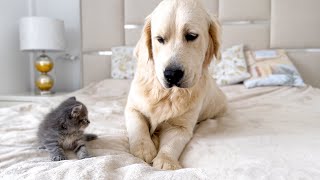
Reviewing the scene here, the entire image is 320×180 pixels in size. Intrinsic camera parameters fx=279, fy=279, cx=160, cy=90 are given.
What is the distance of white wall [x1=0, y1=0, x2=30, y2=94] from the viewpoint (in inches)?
121

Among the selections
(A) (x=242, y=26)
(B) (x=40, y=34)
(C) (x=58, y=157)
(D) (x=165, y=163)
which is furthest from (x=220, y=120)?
(B) (x=40, y=34)

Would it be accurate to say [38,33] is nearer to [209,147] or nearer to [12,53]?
[12,53]

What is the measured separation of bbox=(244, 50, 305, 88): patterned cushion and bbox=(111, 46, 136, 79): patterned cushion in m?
1.13

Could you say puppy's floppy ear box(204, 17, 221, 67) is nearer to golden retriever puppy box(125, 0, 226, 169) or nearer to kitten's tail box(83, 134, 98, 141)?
golden retriever puppy box(125, 0, 226, 169)

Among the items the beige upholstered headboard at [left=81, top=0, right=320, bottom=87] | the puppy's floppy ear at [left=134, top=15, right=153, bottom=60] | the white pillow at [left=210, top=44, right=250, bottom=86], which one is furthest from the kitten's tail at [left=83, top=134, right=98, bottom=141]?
the beige upholstered headboard at [left=81, top=0, right=320, bottom=87]

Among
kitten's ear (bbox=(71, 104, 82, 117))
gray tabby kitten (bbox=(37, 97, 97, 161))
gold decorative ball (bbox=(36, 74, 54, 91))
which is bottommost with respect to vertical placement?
gold decorative ball (bbox=(36, 74, 54, 91))

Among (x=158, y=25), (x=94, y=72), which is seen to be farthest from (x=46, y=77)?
(x=158, y=25)

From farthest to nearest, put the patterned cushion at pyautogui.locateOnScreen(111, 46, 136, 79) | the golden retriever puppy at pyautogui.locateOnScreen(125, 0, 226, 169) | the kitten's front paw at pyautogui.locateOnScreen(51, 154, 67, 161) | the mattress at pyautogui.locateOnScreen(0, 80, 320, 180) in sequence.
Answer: the patterned cushion at pyautogui.locateOnScreen(111, 46, 136, 79) < the golden retriever puppy at pyautogui.locateOnScreen(125, 0, 226, 169) < the kitten's front paw at pyautogui.locateOnScreen(51, 154, 67, 161) < the mattress at pyautogui.locateOnScreen(0, 80, 320, 180)

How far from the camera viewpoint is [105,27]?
10.4 feet

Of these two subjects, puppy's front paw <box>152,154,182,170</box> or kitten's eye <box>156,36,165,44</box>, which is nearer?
puppy's front paw <box>152,154,182,170</box>

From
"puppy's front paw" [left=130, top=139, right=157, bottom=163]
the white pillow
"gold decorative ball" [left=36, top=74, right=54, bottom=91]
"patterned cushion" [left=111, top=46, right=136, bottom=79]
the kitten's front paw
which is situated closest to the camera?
the kitten's front paw

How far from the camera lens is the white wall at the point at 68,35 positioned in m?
3.49

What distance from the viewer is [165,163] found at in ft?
2.81

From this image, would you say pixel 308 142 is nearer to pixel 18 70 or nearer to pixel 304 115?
pixel 304 115
